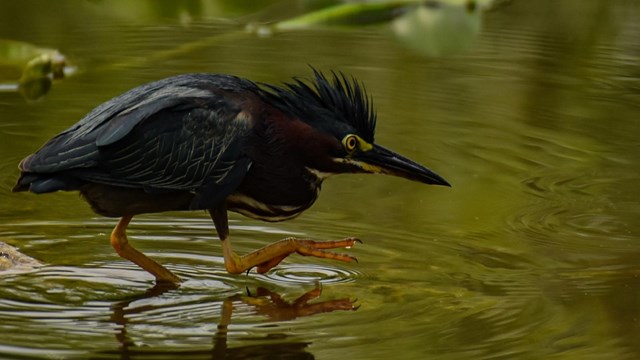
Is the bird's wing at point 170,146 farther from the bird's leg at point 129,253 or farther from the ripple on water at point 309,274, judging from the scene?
the ripple on water at point 309,274

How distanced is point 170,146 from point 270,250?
64 cm

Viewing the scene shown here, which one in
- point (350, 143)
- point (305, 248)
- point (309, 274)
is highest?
point (350, 143)

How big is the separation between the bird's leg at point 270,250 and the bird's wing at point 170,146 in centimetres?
22

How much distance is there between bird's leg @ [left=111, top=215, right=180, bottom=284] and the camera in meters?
6.49

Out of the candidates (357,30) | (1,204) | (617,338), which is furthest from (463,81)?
(617,338)

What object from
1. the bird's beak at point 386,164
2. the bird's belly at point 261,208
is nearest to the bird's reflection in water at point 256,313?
the bird's belly at point 261,208

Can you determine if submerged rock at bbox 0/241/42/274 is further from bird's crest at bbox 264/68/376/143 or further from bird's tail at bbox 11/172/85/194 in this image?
bird's crest at bbox 264/68/376/143

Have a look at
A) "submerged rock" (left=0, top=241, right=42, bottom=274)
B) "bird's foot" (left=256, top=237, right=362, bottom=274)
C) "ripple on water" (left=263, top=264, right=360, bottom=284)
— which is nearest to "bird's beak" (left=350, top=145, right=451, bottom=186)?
"bird's foot" (left=256, top=237, right=362, bottom=274)

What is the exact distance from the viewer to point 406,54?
37.3ft

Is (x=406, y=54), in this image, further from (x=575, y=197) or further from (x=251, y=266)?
(x=251, y=266)

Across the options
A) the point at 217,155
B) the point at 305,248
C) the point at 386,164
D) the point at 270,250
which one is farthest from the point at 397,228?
the point at 217,155

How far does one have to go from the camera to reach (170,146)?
20.9ft

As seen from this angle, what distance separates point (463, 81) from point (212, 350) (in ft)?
17.8

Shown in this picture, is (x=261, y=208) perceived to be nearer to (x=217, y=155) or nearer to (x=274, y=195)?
(x=274, y=195)
